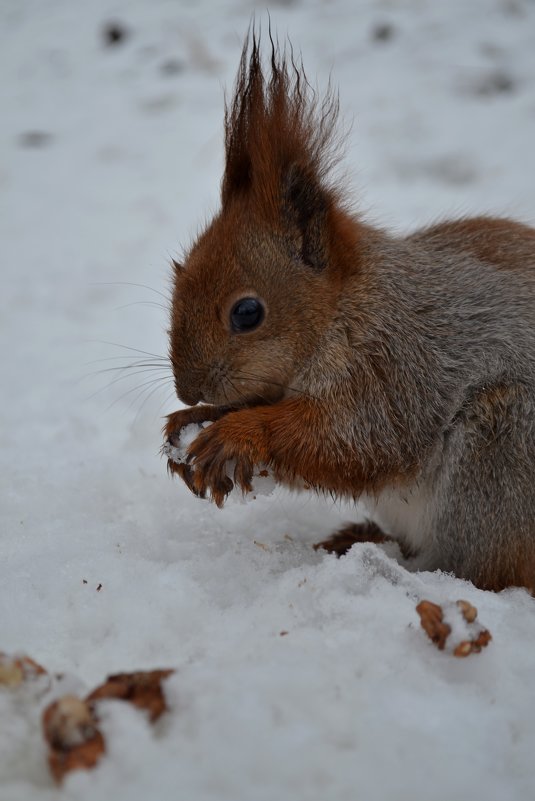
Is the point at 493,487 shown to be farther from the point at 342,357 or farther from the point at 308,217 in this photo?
the point at 308,217

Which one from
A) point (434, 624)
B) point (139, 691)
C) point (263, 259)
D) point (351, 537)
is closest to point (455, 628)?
point (434, 624)

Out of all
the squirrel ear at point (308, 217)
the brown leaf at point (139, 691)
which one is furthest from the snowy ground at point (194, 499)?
the squirrel ear at point (308, 217)

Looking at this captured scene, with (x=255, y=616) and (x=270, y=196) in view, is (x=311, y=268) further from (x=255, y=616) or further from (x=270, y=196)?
(x=255, y=616)

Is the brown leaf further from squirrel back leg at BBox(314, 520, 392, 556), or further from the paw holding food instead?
squirrel back leg at BBox(314, 520, 392, 556)

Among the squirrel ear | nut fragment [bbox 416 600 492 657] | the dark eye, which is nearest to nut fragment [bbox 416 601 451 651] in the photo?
nut fragment [bbox 416 600 492 657]

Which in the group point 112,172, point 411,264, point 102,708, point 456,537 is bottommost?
point 456,537

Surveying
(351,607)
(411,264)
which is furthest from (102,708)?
(411,264)
